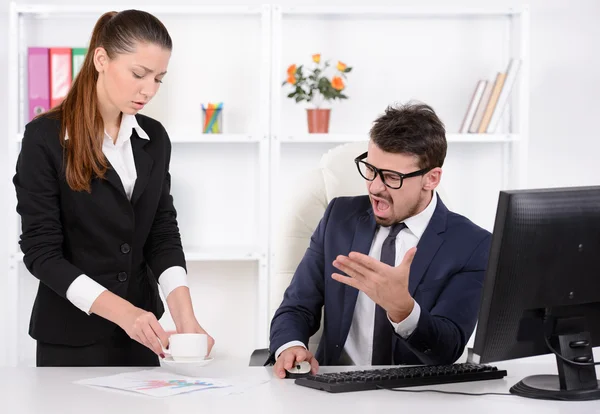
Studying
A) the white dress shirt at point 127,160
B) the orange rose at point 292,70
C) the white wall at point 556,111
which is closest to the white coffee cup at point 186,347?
the white dress shirt at point 127,160

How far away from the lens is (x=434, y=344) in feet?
6.07

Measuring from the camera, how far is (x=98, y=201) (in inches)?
79.2

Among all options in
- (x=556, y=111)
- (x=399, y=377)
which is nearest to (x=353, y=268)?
(x=399, y=377)

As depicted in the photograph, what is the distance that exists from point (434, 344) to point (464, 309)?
0.57 ft

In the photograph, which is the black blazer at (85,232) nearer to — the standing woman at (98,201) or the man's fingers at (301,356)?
the standing woman at (98,201)

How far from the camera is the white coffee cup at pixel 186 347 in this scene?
5.37 ft

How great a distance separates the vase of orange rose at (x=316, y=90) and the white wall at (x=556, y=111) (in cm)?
53

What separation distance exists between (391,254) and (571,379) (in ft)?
2.04

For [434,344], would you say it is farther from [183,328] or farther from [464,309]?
[183,328]

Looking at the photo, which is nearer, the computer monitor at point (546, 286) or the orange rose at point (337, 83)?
the computer monitor at point (546, 286)

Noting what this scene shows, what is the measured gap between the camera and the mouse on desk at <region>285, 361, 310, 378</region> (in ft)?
5.79

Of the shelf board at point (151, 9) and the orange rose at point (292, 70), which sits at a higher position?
the shelf board at point (151, 9)

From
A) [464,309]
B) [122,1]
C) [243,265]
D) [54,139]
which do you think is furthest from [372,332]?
[122,1]

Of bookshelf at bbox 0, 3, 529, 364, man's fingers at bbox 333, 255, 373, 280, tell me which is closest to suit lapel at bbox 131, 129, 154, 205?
man's fingers at bbox 333, 255, 373, 280
